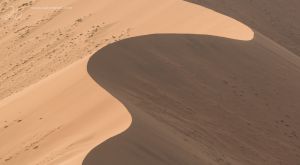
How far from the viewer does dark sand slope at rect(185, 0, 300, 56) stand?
1788 centimetres

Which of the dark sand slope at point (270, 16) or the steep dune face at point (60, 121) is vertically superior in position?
the dark sand slope at point (270, 16)

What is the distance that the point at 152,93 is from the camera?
9.61 meters

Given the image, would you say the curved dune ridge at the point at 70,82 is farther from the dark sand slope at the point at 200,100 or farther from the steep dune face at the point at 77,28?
the dark sand slope at the point at 200,100

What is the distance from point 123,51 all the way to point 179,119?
2.22 meters

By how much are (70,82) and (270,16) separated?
11.0m

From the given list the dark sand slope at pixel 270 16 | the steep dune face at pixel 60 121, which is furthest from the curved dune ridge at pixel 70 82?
the dark sand slope at pixel 270 16

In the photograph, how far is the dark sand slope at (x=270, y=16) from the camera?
1788cm

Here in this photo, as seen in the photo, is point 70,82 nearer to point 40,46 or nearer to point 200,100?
point 200,100

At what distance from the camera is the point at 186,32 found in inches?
499

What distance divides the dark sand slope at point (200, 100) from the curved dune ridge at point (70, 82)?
379mm

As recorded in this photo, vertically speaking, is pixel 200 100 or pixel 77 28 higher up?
pixel 200 100

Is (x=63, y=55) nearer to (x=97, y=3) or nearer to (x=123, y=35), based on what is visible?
(x=123, y=35)

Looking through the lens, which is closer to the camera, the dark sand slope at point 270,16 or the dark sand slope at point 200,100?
the dark sand slope at point 200,100

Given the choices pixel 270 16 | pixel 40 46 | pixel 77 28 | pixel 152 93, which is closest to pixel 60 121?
pixel 152 93
